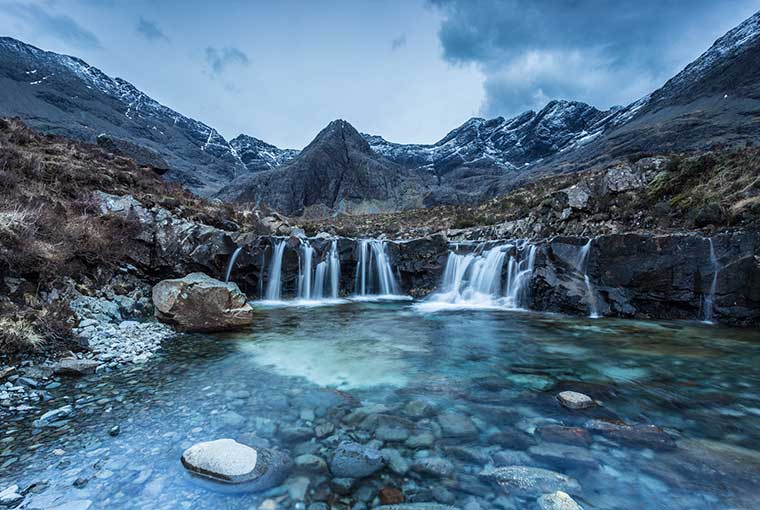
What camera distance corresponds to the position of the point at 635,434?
10.5 ft

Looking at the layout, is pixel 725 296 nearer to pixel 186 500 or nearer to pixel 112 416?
pixel 186 500

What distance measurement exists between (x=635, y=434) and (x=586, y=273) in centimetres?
768

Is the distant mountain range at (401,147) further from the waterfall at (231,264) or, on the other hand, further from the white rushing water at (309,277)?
the white rushing water at (309,277)

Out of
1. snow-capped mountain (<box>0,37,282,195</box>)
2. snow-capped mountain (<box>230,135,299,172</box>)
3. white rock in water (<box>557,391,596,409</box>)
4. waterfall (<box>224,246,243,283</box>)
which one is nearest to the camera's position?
white rock in water (<box>557,391,596,409</box>)

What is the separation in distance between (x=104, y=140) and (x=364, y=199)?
154 ft

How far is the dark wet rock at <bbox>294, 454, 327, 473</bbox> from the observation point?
2.70 metres

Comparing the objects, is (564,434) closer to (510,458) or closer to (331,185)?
(510,458)

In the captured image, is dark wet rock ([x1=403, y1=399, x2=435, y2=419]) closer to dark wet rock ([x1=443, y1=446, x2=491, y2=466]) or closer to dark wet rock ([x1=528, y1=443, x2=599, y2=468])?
dark wet rock ([x1=443, y1=446, x2=491, y2=466])

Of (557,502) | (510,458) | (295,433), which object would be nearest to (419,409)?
(510,458)

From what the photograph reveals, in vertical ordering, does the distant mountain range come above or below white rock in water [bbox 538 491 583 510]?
above

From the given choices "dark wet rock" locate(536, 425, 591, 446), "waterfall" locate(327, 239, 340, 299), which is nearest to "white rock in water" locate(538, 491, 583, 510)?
"dark wet rock" locate(536, 425, 591, 446)

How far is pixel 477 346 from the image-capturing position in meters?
6.73

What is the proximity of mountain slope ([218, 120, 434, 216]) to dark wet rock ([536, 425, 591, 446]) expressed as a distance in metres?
57.8

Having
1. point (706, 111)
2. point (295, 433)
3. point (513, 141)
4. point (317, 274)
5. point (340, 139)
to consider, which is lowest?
point (295, 433)
